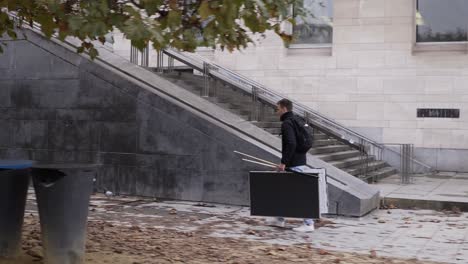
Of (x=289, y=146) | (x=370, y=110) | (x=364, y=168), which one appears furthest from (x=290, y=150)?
(x=370, y=110)

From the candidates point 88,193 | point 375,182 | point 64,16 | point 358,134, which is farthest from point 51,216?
point 358,134

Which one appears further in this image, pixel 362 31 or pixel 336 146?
pixel 362 31

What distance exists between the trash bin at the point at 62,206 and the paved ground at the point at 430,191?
7.50m

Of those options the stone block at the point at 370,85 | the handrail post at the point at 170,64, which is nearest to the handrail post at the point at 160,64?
the handrail post at the point at 170,64

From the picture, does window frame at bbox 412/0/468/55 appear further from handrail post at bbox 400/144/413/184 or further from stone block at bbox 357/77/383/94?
handrail post at bbox 400/144/413/184

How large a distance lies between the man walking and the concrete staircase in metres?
4.77

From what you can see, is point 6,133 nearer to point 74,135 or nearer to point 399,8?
point 74,135

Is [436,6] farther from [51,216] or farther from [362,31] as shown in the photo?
[51,216]

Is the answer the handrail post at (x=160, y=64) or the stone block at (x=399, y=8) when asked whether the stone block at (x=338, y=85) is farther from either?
the handrail post at (x=160, y=64)

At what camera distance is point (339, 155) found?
50.4 ft

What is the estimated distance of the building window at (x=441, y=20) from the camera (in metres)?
17.6

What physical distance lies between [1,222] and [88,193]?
0.98 m

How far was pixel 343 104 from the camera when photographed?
18.1 m

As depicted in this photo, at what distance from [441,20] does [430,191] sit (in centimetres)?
687
